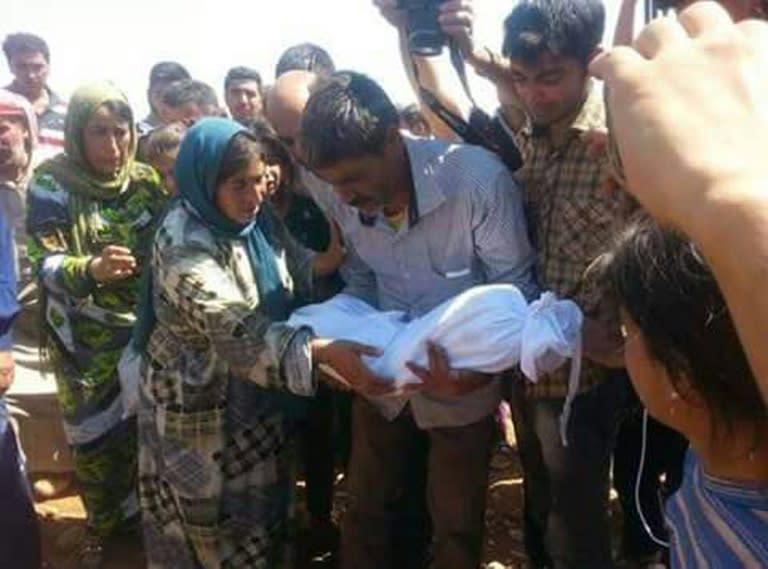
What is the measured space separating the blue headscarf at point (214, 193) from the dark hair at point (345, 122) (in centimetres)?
34

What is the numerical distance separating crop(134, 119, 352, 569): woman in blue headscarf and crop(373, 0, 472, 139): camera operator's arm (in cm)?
51

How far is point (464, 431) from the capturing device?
8.20 feet

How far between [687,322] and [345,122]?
1.42 meters

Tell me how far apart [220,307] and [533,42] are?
110 cm

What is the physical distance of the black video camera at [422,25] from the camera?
8.52 ft

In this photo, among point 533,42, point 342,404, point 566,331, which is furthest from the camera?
point 342,404

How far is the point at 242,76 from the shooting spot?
6.38 meters

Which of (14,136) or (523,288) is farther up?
(14,136)

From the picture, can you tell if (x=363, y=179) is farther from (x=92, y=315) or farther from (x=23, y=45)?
(x=23, y=45)

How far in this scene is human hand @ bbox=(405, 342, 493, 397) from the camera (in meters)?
2.25

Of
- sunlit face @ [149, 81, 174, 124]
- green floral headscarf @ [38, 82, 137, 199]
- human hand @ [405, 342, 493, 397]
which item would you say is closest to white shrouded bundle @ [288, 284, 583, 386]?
human hand @ [405, 342, 493, 397]

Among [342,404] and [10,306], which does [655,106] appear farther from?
[342,404]

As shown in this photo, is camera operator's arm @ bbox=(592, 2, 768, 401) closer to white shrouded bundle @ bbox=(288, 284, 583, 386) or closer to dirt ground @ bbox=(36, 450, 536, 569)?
white shrouded bundle @ bbox=(288, 284, 583, 386)

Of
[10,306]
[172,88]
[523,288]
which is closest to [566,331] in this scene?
[523,288]
